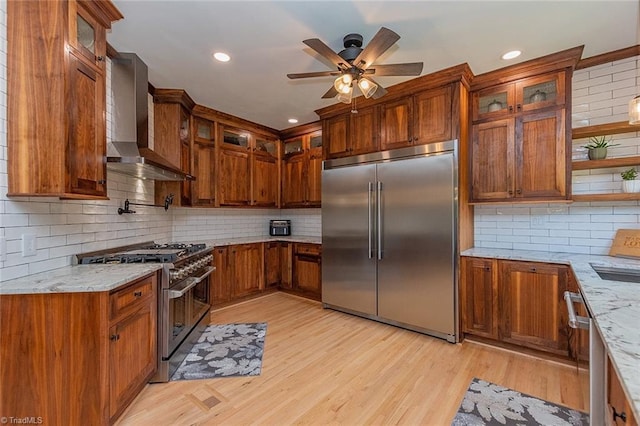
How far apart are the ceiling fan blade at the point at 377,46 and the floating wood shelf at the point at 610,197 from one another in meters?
2.18

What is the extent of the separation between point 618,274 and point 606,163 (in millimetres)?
1005

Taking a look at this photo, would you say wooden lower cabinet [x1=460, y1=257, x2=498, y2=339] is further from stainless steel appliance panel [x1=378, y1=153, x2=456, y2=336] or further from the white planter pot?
the white planter pot

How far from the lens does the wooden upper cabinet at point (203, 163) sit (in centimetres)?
380

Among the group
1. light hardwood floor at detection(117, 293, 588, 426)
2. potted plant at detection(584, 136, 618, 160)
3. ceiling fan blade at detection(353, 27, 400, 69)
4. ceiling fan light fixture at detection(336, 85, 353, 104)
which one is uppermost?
ceiling fan blade at detection(353, 27, 400, 69)

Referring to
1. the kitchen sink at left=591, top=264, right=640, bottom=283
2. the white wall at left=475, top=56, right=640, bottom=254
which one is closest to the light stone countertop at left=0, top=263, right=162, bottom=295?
the kitchen sink at left=591, top=264, right=640, bottom=283

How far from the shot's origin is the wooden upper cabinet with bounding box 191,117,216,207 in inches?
150

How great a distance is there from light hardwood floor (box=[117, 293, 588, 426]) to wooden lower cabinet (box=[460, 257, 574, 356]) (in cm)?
17

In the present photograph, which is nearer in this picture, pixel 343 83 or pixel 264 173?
pixel 343 83

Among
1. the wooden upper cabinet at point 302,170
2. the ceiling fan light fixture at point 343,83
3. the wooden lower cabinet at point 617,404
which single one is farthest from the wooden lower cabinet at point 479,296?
the wooden upper cabinet at point 302,170

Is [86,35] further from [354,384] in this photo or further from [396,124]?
[354,384]

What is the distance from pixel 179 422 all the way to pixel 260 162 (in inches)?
140

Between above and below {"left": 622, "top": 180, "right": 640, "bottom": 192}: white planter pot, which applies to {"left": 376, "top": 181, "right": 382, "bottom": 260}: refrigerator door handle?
below

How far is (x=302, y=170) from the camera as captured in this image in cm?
471

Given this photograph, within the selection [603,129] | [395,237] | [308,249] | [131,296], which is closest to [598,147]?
[603,129]
